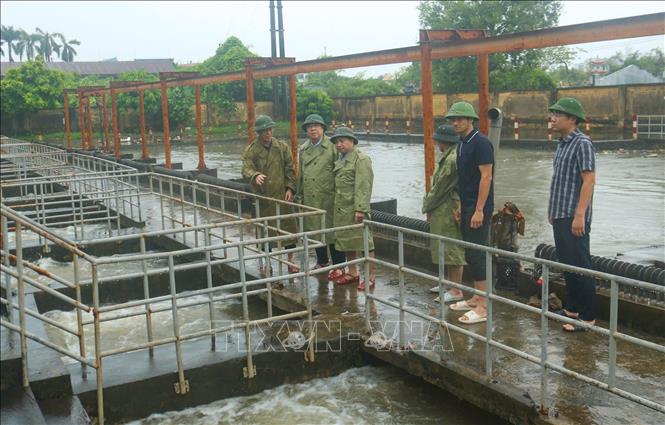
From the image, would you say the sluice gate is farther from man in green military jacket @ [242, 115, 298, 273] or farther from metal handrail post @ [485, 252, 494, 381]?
man in green military jacket @ [242, 115, 298, 273]

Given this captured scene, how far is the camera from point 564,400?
440 cm

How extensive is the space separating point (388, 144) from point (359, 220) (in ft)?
88.0

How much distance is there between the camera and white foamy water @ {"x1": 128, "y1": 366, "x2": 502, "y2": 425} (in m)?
5.04

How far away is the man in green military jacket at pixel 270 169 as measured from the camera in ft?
25.4

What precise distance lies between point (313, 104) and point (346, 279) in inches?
1306

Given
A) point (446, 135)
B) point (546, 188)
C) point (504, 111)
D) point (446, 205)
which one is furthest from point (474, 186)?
point (504, 111)

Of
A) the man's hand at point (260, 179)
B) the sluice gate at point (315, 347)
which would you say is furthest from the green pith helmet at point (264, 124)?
the sluice gate at point (315, 347)

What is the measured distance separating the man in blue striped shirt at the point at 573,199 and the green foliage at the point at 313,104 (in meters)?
34.8

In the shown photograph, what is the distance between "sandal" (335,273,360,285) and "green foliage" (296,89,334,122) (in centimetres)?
3292

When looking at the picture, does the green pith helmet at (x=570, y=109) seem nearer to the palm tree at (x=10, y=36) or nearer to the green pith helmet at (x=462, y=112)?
the green pith helmet at (x=462, y=112)

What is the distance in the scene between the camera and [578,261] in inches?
207

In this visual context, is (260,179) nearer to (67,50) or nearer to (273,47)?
(273,47)

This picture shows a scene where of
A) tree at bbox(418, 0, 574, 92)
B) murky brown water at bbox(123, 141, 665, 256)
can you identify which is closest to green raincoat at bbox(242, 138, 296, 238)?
murky brown water at bbox(123, 141, 665, 256)

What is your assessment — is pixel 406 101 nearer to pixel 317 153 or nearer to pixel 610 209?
pixel 610 209
